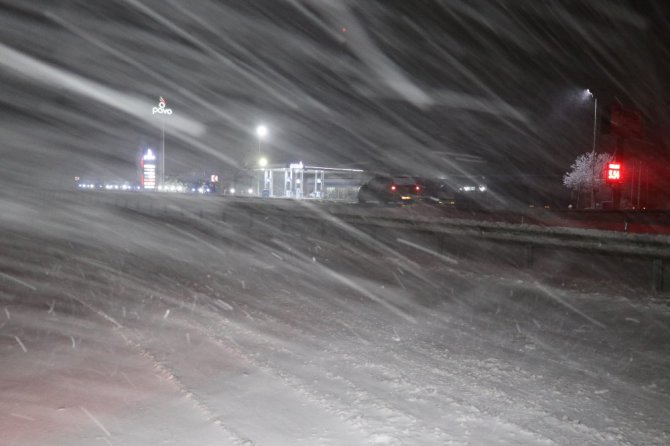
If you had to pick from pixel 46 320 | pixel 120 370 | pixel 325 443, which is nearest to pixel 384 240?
pixel 46 320

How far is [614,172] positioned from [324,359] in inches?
1267

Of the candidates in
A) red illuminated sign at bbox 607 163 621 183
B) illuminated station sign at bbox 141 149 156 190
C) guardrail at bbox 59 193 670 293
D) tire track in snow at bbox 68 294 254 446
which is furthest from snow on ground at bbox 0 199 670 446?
illuminated station sign at bbox 141 149 156 190

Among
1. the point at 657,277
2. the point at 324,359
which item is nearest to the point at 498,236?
the point at 657,277

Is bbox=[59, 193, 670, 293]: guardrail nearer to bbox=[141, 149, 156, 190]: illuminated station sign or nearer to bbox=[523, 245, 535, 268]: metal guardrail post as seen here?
bbox=[523, 245, 535, 268]: metal guardrail post

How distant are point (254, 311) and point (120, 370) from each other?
3.32 metres

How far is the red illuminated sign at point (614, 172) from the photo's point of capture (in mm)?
33781

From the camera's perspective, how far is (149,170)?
176ft

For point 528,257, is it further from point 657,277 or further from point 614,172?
point 614,172

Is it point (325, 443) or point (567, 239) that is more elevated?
point (567, 239)

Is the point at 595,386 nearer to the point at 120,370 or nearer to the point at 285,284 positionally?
the point at 120,370

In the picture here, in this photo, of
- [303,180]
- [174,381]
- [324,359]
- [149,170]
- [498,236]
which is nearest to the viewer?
[174,381]

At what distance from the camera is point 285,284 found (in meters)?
12.0

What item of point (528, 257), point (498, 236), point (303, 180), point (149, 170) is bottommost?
point (528, 257)

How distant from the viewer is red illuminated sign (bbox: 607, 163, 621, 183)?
33.8m
